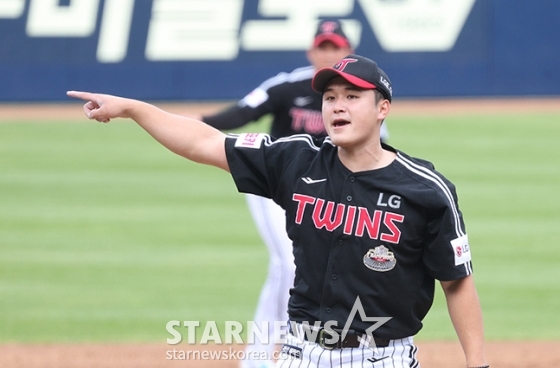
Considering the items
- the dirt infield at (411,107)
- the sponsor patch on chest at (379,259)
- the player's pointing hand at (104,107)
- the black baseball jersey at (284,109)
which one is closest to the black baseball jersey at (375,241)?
the sponsor patch on chest at (379,259)

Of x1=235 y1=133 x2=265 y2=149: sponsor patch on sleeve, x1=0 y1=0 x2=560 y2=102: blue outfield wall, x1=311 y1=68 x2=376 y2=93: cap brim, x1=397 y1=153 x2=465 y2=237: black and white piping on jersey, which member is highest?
x1=0 y1=0 x2=560 y2=102: blue outfield wall

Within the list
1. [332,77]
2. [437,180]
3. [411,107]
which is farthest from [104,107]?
[411,107]

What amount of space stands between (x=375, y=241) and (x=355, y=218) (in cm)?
11

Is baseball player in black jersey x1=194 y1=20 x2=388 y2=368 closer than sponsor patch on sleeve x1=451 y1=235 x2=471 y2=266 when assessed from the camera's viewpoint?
No

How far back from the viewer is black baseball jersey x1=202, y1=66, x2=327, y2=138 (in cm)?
588

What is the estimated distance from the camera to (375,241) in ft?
11.3

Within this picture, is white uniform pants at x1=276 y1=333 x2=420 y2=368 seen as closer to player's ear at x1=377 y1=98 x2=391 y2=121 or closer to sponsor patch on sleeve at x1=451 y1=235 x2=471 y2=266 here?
sponsor patch on sleeve at x1=451 y1=235 x2=471 y2=266

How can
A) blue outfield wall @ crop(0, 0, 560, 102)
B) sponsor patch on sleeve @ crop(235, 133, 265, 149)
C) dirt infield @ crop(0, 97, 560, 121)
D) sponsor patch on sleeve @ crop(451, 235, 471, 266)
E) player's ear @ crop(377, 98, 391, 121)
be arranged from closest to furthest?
sponsor patch on sleeve @ crop(451, 235, 471, 266)
player's ear @ crop(377, 98, 391, 121)
sponsor patch on sleeve @ crop(235, 133, 265, 149)
dirt infield @ crop(0, 97, 560, 121)
blue outfield wall @ crop(0, 0, 560, 102)

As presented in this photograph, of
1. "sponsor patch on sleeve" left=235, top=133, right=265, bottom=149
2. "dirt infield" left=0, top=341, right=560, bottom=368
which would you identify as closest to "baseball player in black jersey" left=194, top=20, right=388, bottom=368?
"dirt infield" left=0, top=341, right=560, bottom=368

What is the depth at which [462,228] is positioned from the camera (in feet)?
11.5

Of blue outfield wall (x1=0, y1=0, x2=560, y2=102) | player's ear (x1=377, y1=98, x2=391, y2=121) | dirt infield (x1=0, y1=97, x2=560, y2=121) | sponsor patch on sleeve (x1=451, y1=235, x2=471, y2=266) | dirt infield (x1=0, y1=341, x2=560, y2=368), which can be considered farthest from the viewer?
blue outfield wall (x1=0, y1=0, x2=560, y2=102)

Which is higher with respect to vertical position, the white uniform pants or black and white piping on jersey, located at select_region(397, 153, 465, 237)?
black and white piping on jersey, located at select_region(397, 153, 465, 237)

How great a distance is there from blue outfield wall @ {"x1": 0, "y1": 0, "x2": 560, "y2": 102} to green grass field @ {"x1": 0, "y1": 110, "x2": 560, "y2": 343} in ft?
9.44

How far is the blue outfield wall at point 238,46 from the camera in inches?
766
